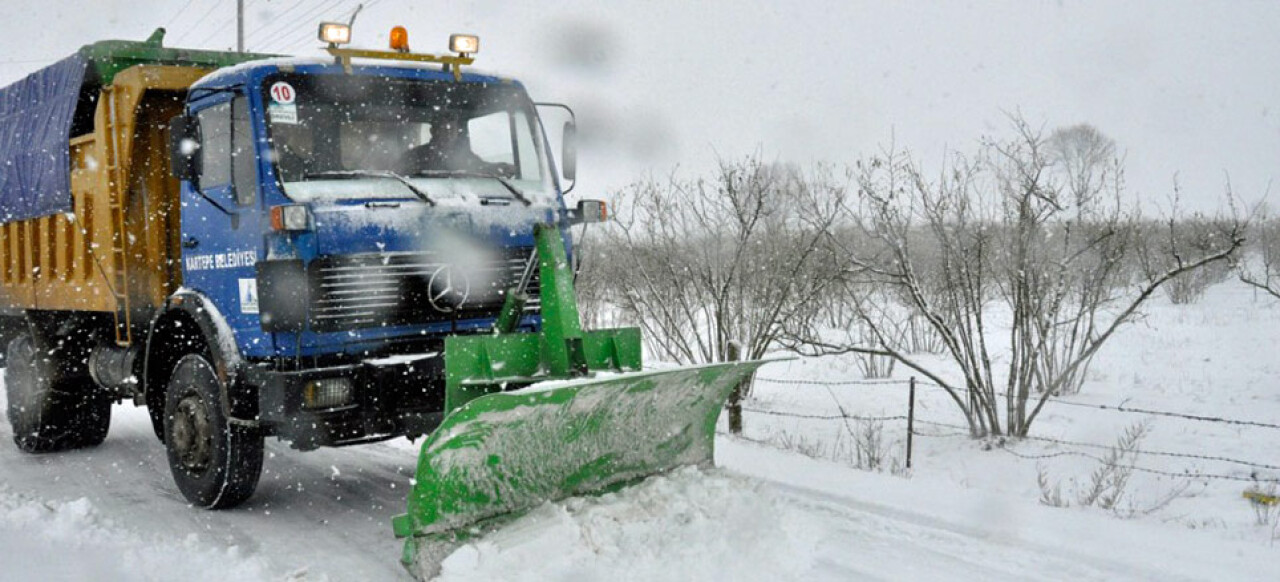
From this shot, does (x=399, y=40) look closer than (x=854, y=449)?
Yes

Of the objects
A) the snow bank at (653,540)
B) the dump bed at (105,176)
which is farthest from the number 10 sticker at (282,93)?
the snow bank at (653,540)

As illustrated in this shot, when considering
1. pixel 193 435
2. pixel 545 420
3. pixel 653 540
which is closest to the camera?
pixel 653 540

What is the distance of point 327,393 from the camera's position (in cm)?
507

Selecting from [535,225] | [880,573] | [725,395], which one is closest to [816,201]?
[725,395]

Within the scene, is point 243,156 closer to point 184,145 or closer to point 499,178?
point 184,145

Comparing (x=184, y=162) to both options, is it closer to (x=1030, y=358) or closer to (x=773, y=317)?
(x=773, y=317)

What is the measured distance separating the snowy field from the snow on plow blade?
146 mm

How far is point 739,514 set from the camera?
16.0 ft

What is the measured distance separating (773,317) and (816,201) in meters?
1.26

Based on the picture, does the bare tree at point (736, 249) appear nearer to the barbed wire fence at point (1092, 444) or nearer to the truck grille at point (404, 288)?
the barbed wire fence at point (1092, 444)

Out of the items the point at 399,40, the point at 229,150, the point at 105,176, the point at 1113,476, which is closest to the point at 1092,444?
the point at 1113,476

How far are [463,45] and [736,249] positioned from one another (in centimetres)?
525

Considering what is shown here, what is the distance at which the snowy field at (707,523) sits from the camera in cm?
450

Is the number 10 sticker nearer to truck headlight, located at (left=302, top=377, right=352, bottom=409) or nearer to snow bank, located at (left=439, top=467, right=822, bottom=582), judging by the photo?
truck headlight, located at (left=302, top=377, right=352, bottom=409)
